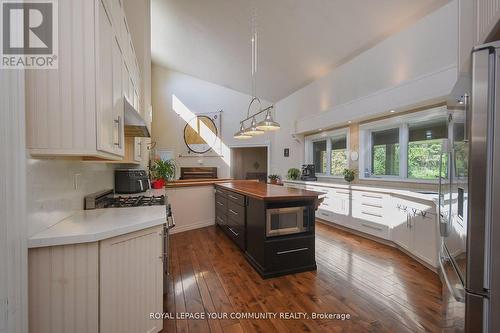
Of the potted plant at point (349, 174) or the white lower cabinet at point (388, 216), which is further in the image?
the potted plant at point (349, 174)

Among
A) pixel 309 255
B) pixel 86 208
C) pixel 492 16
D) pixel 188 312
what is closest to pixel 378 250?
pixel 309 255

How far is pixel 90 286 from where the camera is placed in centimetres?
112

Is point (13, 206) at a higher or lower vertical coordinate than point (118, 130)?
lower

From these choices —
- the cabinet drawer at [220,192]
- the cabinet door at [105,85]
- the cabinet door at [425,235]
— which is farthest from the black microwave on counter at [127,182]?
the cabinet door at [425,235]

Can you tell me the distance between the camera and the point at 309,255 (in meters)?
2.49

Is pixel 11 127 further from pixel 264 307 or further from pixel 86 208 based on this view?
pixel 264 307

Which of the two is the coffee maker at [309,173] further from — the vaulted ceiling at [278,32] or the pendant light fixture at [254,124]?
the vaulted ceiling at [278,32]

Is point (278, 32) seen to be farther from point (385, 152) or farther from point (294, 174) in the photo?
point (294, 174)

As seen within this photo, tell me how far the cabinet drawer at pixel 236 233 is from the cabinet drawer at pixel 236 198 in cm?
33

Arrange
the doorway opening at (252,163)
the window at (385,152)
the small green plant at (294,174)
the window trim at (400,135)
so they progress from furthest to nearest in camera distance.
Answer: the doorway opening at (252,163) → the small green plant at (294,174) → the window at (385,152) → the window trim at (400,135)

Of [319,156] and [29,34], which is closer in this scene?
[29,34]

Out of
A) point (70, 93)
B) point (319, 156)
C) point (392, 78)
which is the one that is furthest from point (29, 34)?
point (319, 156)

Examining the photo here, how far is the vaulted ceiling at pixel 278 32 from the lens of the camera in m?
2.89

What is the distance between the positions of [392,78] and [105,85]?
11.9 feet
